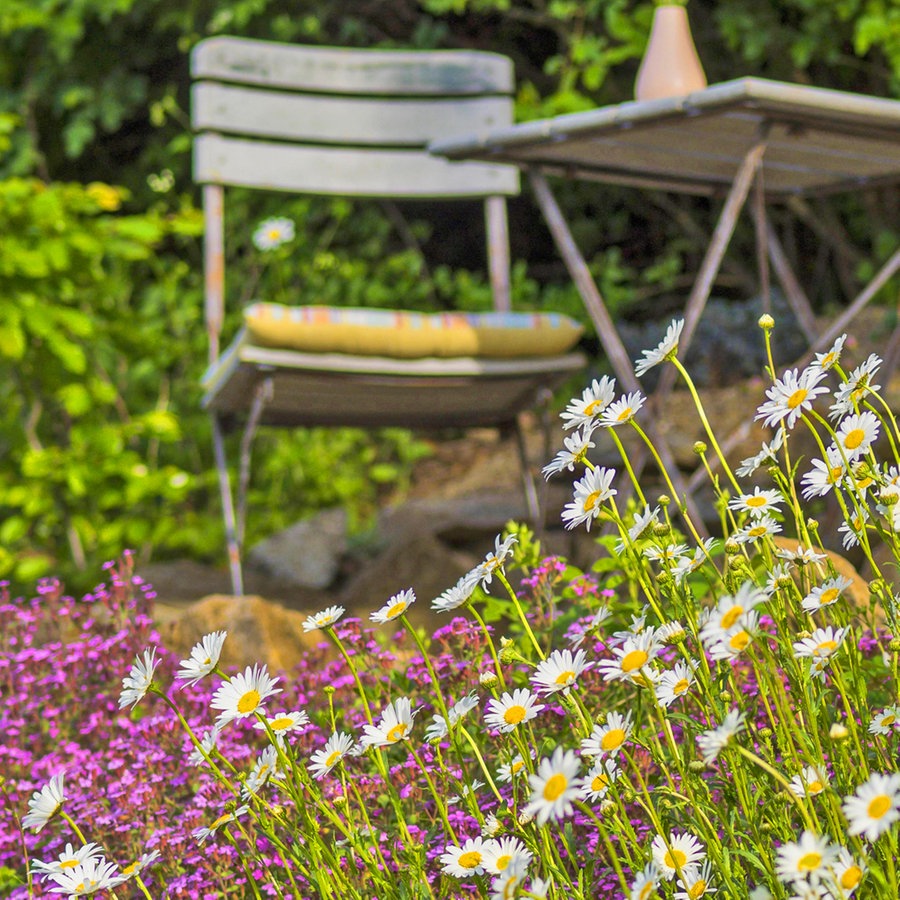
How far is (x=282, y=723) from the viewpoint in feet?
3.49

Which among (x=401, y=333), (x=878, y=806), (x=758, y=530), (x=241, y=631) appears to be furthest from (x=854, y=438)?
(x=401, y=333)

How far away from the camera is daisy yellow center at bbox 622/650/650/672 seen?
932mm

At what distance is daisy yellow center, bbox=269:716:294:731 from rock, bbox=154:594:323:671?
1.21 metres

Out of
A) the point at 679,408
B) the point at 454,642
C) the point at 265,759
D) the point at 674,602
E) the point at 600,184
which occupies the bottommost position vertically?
the point at 679,408

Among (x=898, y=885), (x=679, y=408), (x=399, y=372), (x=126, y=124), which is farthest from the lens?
(x=126, y=124)

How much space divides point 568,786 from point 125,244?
3.31 metres

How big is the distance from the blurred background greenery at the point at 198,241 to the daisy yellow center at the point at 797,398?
273cm

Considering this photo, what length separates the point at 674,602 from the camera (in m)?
1.09

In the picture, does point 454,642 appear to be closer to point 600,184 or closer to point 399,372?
point 399,372

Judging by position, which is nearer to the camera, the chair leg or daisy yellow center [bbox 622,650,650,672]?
daisy yellow center [bbox 622,650,650,672]

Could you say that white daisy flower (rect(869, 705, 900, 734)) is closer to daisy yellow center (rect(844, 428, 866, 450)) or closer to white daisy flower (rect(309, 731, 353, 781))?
daisy yellow center (rect(844, 428, 866, 450))

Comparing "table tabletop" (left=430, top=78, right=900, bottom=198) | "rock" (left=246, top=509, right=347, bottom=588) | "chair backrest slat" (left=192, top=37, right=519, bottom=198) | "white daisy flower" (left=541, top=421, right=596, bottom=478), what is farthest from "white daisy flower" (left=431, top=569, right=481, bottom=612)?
"rock" (left=246, top=509, right=347, bottom=588)

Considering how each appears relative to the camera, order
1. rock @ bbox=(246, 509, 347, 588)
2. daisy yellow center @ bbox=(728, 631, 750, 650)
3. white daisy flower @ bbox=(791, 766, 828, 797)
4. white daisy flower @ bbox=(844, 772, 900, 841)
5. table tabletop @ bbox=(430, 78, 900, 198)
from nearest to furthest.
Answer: white daisy flower @ bbox=(844, 772, 900, 841) < daisy yellow center @ bbox=(728, 631, 750, 650) < white daisy flower @ bbox=(791, 766, 828, 797) < table tabletop @ bbox=(430, 78, 900, 198) < rock @ bbox=(246, 509, 347, 588)

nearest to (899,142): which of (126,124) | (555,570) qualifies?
(555,570)
